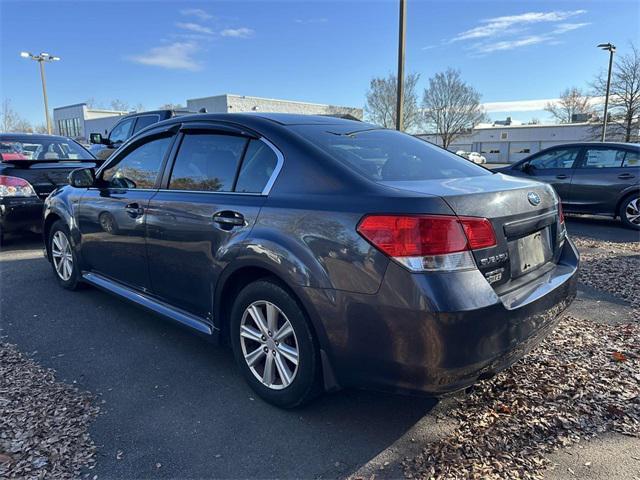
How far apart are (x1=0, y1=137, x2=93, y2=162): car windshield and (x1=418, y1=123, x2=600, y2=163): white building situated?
179ft

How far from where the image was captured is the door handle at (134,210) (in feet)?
11.6

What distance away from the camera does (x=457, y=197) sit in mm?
2225

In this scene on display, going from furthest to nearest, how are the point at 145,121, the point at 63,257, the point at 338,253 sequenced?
the point at 145,121, the point at 63,257, the point at 338,253

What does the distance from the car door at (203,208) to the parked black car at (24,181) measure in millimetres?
4246

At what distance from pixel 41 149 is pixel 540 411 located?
8.21 metres

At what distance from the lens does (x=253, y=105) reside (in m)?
37.7

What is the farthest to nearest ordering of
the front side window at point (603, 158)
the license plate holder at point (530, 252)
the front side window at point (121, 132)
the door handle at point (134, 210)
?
1. the front side window at point (121, 132)
2. the front side window at point (603, 158)
3. the door handle at point (134, 210)
4. the license plate holder at point (530, 252)

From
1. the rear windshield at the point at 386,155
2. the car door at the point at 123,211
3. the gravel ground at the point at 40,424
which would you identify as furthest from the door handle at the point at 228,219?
the gravel ground at the point at 40,424

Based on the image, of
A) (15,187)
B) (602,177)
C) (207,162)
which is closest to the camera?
(207,162)

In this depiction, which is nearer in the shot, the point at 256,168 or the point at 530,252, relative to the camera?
the point at 530,252

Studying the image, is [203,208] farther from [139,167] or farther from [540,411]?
[540,411]

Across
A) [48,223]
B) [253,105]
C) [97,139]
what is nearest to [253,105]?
[253,105]

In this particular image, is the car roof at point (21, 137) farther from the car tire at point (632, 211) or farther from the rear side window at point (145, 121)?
the car tire at point (632, 211)

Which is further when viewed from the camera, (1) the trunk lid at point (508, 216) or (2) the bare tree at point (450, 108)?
(2) the bare tree at point (450, 108)
